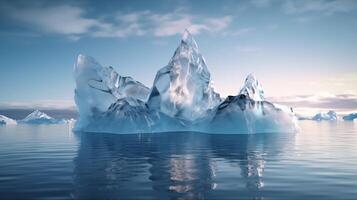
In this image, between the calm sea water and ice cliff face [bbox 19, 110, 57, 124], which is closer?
the calm sea water

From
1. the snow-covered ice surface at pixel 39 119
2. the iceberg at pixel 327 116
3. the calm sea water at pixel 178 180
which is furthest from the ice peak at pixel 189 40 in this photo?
the iceberg at pixel 327 116

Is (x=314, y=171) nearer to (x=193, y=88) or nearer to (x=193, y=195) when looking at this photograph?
(x=193, y=195)

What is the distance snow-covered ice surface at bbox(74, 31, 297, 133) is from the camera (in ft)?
150

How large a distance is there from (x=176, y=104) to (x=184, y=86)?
3.16 meters

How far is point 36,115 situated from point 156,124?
11240cm

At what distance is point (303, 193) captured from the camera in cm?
999

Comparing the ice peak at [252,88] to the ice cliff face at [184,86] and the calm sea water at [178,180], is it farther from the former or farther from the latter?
the calm sea water at [178,180]

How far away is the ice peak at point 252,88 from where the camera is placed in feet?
155

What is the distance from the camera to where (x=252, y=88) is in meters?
48.9

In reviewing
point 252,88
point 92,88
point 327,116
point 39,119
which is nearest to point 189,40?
point 252,88

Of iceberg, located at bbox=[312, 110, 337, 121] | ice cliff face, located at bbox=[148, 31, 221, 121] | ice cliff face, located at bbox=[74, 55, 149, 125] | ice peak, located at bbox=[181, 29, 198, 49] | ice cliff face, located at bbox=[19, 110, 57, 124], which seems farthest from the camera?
iceberg, located at bbox=[312, 110, 337, 121]

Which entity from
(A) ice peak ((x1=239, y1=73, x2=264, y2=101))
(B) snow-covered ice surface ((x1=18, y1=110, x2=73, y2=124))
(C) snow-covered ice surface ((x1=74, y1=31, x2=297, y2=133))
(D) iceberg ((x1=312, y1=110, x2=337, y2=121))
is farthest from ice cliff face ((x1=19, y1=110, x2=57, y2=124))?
(D) iceberg ((x1=312, y1=110, x2=337, y2=121))

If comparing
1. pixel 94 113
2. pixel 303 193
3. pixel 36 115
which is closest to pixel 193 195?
pixel 303 193

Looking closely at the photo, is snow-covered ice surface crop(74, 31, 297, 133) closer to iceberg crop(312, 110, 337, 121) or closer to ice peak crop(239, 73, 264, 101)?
ice peak crop(239, 73, 264, 101)
